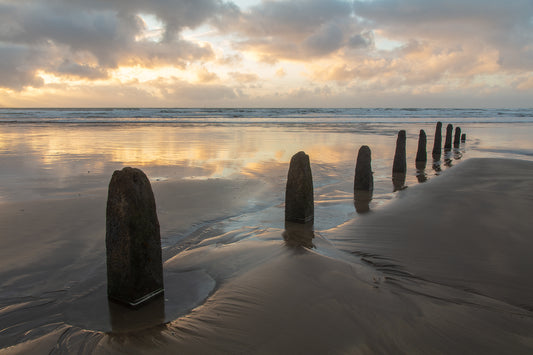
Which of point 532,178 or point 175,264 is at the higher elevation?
point 532,178

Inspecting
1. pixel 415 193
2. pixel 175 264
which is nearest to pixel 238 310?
pixel 175 264

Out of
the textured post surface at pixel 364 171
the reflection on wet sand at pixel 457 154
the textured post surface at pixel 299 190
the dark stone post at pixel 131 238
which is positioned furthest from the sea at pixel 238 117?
the dark stone post at pixel 131 238

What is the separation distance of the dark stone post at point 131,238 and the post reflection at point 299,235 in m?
1.97

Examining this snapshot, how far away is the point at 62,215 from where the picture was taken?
5.96m

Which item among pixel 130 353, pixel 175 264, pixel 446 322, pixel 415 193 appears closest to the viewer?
pixel 130 353

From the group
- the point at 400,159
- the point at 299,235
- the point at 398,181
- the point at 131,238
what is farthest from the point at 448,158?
the point at 131,238

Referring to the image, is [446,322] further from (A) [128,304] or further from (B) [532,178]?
(B) [532,178]

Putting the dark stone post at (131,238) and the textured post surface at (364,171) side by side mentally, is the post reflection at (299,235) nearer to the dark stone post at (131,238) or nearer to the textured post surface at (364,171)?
the dark stone post at (131,238)

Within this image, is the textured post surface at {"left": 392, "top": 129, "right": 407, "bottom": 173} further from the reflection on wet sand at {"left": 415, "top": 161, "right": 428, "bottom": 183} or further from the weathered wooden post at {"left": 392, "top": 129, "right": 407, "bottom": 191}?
the reflection on wet sand at {"left": 415, "top": 161, "right": 428, "bottom": 183}

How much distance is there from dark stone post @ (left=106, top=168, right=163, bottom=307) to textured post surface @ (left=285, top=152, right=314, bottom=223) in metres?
2.84

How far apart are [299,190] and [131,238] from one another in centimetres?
312

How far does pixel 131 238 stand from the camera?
3061 mm

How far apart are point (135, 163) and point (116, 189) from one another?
9086 millimetres

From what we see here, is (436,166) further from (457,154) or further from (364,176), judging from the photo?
(364,176)
